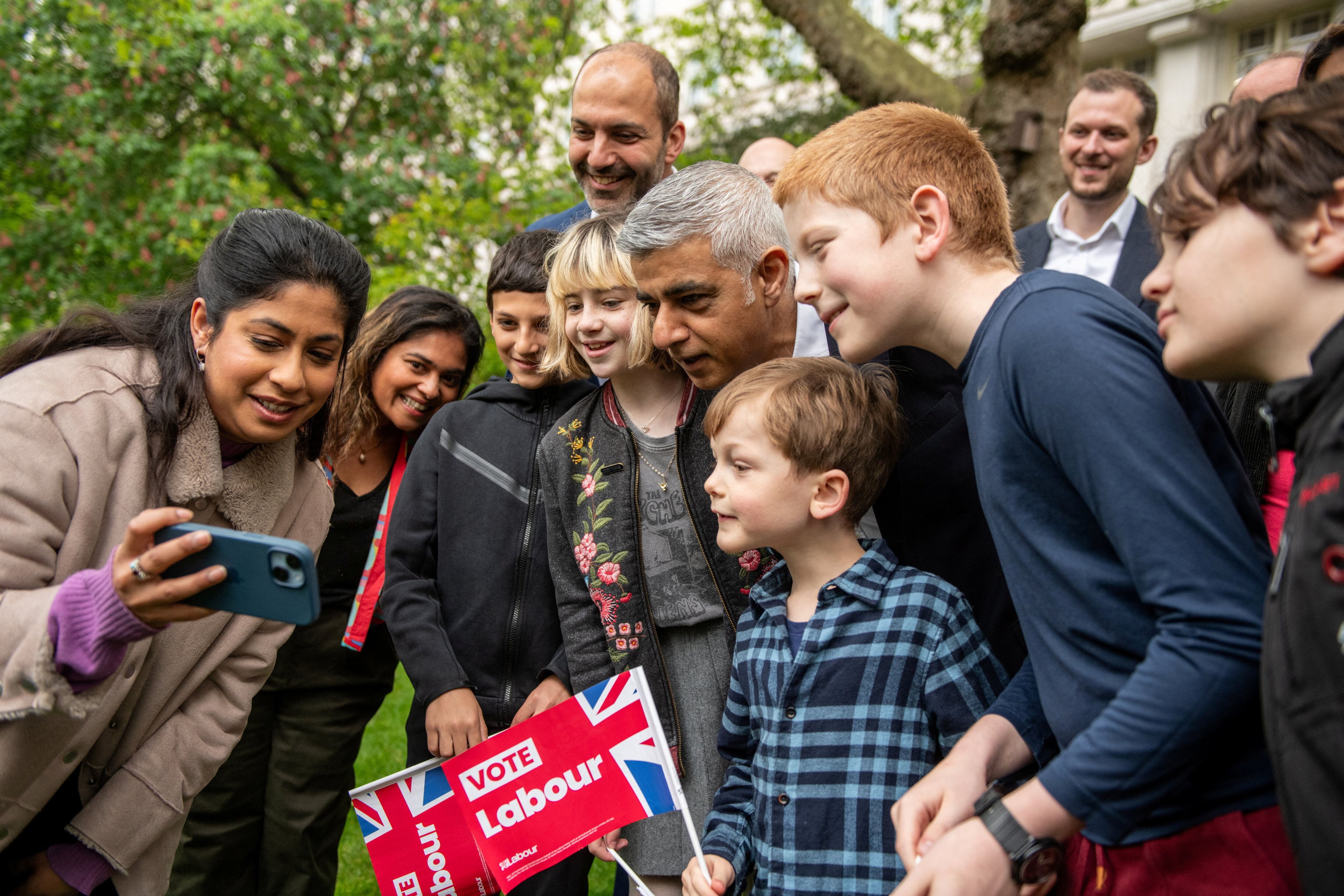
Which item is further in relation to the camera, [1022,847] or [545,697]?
[545,697]

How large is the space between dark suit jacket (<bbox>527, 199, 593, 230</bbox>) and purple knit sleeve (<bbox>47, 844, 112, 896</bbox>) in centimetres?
247

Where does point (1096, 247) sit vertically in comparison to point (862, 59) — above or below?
below

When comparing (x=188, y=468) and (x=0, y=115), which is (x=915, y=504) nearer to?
(x=188, y=468)

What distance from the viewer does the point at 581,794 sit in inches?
90.7

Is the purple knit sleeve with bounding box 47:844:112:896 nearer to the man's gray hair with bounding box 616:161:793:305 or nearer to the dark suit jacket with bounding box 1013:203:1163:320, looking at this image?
the man's gray hair with bounding box 616:161:793:305

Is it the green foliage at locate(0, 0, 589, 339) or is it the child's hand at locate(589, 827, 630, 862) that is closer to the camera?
the child's hand at locate(589, 827, 630, 862)

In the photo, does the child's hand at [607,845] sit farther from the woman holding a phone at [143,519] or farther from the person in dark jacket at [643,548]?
the woman holding a phone at [143,519]

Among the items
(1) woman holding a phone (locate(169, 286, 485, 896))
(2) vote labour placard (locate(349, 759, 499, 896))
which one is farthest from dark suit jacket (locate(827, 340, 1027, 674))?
(1) woman holding a phone (locate(169, 286, 485, 896))

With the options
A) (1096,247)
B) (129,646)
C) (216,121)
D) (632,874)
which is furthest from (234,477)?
(216,121)

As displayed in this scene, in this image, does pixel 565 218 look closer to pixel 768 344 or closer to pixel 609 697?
pixel 768 344

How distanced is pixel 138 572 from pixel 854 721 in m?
1.36

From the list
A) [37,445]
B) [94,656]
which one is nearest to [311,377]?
[37,445]

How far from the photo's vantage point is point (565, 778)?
2316mm

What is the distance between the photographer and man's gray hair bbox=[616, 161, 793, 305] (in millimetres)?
2480
